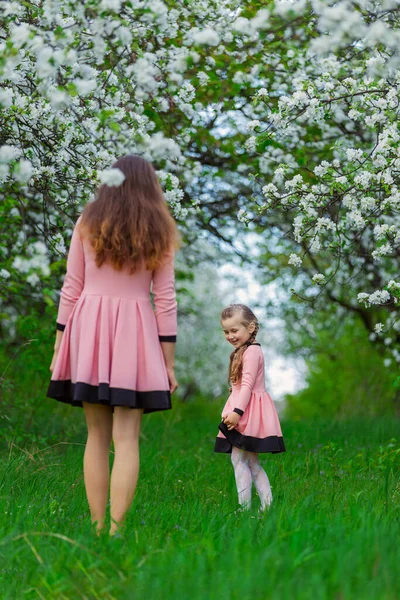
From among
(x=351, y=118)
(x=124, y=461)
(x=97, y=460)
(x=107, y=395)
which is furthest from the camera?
(x=351, y=118)

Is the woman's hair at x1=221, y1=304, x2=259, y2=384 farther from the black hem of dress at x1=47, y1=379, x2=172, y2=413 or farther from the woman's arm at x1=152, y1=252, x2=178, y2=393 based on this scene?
the black hem of dress at x1=47, y1=379, x2=172, y2=413

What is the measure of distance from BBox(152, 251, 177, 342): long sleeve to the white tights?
3.99 ft

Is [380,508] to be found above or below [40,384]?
below

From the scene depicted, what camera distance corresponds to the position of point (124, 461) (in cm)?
384

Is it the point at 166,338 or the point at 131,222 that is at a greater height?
the point at 131,222

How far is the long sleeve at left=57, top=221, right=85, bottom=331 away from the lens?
3.97m

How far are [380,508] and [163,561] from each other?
1.58 m

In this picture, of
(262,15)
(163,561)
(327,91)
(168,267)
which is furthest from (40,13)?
(163,561)

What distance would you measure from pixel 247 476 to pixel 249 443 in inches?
8.6

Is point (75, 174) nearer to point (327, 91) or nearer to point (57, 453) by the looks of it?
point (327, 91)

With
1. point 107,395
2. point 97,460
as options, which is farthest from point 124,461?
point 107,395

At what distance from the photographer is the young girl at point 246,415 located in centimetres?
476

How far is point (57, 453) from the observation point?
7.07 meters

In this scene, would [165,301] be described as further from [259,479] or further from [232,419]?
[259,479]
